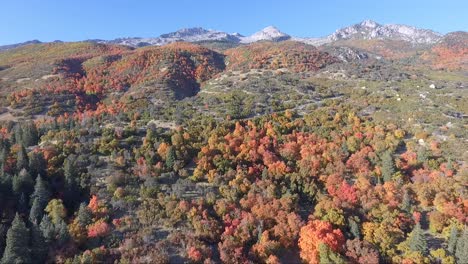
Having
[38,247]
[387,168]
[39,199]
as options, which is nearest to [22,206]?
[39,199]

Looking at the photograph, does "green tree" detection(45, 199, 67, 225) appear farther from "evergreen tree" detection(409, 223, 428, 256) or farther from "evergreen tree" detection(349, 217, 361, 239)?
"evergreen tree" detection(409, 223, 428, 256)

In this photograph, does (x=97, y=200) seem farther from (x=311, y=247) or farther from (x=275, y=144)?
(x=275, y=144)

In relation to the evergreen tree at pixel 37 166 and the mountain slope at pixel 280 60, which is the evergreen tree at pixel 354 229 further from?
the mountain slope at pixel 280 60

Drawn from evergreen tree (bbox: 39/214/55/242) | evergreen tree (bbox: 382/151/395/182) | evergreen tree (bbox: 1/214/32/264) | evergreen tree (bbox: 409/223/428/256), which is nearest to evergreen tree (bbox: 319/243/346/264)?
evergreen tree (bbox: 409/223/428/256)

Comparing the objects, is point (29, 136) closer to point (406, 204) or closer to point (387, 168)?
point (387, 168)

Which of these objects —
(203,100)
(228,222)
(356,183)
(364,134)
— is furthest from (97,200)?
(203,100)

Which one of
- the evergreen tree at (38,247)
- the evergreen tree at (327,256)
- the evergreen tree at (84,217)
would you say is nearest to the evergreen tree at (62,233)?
the evergreen tree at (38,247)
